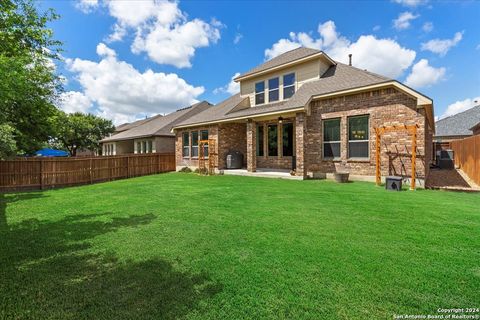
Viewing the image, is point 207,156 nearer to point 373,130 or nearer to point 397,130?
point 373,130

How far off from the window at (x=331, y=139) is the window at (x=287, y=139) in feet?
8.81

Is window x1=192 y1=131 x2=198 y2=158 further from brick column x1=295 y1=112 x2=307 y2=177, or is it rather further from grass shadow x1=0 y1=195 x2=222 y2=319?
grass shadow x1=0 y1=195 x2=222 y2=319

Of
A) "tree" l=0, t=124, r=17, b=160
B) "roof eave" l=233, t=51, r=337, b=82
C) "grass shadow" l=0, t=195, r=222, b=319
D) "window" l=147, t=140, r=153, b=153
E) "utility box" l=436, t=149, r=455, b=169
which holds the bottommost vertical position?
"grass shadow" l=0, t=195, r=222, b=319

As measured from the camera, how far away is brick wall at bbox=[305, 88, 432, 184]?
898 centimetres

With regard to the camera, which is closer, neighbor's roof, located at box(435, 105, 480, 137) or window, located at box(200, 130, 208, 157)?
window, located at box(200, 130, 208, 157)

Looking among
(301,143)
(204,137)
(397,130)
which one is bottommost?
(301,143)

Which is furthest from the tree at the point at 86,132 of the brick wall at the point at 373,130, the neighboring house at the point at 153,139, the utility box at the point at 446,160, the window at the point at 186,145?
the utility box at the point at 446,160

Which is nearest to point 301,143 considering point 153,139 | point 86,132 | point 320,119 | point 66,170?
point 320,119

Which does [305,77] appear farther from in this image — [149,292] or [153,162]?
[149,292]

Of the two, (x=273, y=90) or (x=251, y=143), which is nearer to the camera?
(x=251, y=143)

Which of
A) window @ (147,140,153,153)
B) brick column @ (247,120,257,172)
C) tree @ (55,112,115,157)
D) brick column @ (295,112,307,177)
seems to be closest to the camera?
brick column @ (295,112,307,177)

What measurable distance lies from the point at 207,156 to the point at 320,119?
8442 mm

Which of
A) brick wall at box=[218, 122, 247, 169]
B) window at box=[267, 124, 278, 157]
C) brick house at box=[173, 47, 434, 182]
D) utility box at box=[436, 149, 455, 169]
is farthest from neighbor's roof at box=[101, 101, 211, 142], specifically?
utility box at box=[436, 149, 455, 169]

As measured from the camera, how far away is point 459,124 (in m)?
28.6
